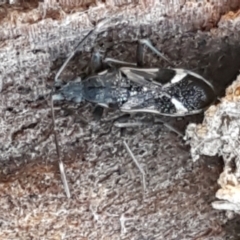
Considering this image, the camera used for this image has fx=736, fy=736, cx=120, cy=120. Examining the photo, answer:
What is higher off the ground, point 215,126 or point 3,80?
point 3,80

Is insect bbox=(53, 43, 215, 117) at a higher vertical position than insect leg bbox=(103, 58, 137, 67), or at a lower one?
lower

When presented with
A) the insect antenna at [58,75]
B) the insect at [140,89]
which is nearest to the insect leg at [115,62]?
the insect at [140,89]

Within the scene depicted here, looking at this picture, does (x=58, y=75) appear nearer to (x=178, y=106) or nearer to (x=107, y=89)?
(x=107, y=89)

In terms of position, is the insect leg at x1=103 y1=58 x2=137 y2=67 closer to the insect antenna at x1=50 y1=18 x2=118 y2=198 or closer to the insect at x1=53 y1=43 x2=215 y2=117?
the insect at x1=53 y1=43 x2=215 y2=117

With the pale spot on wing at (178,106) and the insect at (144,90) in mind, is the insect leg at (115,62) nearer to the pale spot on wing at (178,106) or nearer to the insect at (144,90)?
the insect at (144,90)

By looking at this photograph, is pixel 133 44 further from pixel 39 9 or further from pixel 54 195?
pixel 54 195

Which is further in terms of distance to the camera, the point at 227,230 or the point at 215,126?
the point at 227,230

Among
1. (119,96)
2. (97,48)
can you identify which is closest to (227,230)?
(119,96)

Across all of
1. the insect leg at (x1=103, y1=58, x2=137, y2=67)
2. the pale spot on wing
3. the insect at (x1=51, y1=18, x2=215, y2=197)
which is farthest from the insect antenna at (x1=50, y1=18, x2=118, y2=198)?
the pale spot on wing
